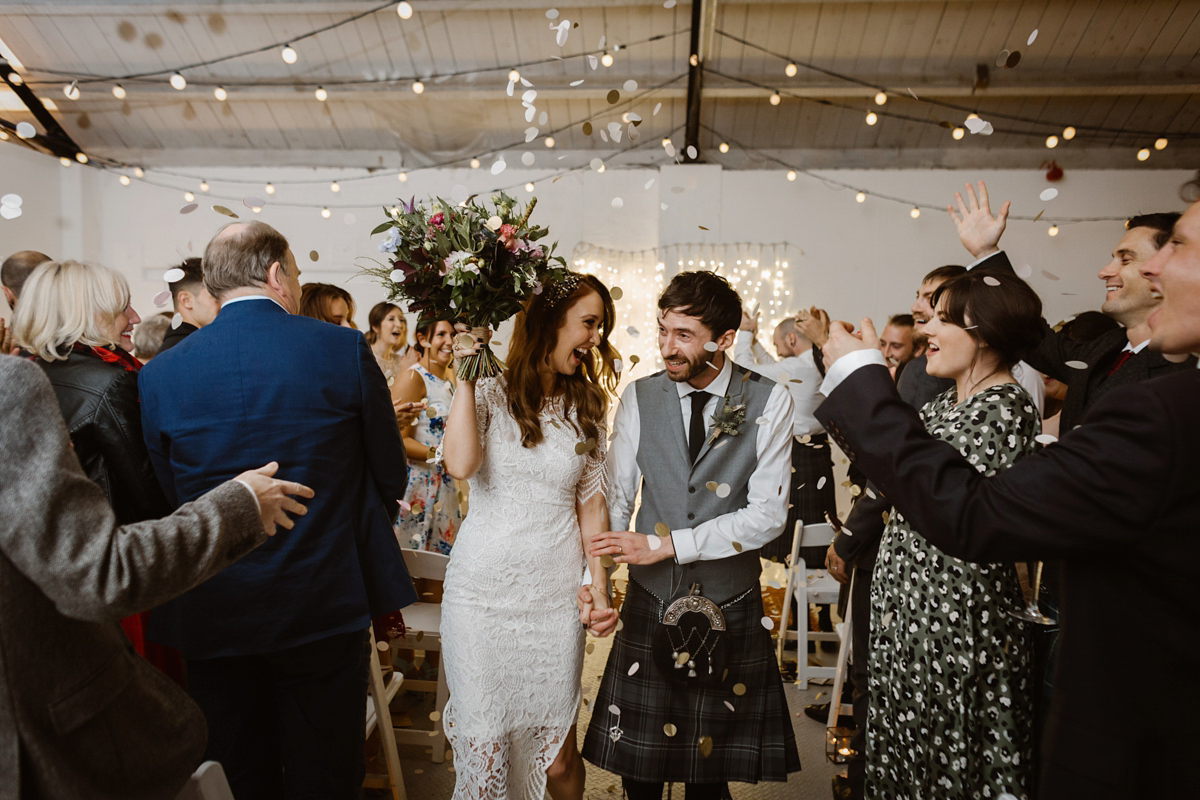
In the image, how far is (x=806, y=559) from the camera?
4.14m

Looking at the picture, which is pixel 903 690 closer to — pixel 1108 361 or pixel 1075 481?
pixel 1075 481

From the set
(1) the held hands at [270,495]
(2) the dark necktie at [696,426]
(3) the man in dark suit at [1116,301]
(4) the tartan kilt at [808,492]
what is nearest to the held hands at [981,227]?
(3) the man in dark suit at [1116,301]

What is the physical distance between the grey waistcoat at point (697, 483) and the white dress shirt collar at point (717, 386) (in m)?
0.02

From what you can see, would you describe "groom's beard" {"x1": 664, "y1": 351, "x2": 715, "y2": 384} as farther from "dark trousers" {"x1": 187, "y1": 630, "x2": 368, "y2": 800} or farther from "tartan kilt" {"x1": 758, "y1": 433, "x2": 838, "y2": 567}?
"tartan kilt" {"x1": 758, "y1": 433, "x2": 838, "y2": 567}

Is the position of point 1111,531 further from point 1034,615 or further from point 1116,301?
point 1116,301

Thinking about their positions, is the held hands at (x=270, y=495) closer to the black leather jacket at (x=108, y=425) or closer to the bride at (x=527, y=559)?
the bride at (x=527, y=559)

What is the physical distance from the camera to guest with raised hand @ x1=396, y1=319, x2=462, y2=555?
3732mm

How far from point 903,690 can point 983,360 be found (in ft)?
2.79

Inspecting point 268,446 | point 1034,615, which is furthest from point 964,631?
point 268,446

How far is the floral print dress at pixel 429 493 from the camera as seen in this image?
3.73 m

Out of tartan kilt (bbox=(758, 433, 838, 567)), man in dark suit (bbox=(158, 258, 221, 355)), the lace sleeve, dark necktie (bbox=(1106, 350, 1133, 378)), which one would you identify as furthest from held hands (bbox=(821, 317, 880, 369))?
tartan kilt (bbox=(758, 433, 838, 567))

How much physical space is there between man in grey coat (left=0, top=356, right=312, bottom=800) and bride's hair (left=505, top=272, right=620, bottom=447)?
0.95 metres

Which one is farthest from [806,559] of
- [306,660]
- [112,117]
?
[112,117]

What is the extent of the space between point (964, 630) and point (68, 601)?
1.73m
